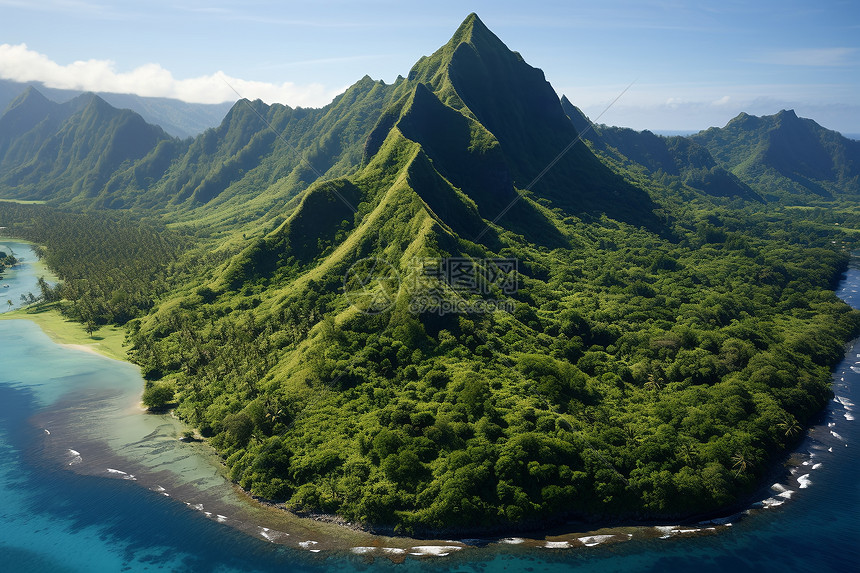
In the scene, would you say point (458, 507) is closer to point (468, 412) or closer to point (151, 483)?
point (468, 412)

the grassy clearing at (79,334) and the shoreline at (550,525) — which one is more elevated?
the grassy clearing at (79,334)

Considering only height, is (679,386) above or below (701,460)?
above

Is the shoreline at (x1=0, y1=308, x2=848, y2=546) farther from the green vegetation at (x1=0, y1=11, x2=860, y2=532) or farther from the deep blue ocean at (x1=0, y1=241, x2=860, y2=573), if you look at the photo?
the deep blue ocean at (x1=0, y1=241, x2=860, y2=573)

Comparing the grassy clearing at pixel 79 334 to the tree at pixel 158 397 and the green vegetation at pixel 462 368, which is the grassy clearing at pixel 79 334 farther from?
the tree at pixel 158 397

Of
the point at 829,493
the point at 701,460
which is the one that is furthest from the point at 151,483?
the point at 829,493

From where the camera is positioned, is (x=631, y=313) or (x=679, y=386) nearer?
(x=679, y=386)

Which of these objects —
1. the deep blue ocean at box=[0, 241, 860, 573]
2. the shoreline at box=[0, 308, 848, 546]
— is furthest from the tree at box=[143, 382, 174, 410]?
the shoreline at box=[0, 308, 848, 546]

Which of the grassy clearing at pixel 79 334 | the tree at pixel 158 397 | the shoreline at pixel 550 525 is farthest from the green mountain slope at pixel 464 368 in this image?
the grassy clearing at pixel 79 334
